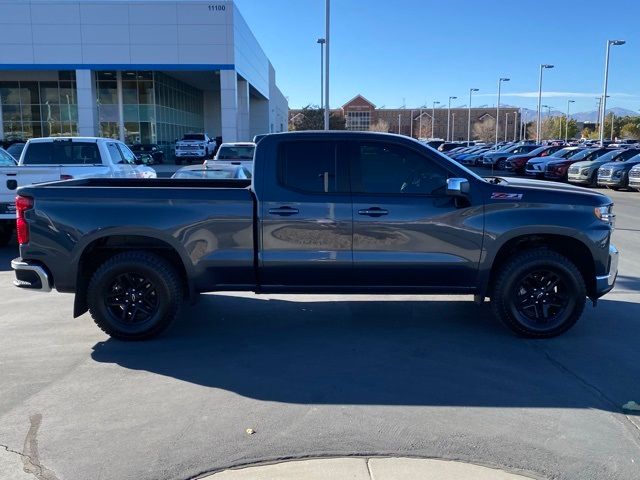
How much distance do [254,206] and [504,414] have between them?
2.95 m

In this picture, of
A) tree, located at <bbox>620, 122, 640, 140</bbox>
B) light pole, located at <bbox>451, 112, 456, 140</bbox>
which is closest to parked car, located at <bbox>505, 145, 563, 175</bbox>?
tree, located at <bbox>620, 122, 640, 140</bbox>

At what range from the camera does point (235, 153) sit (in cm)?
1748

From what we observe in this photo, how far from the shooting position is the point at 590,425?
423 cm

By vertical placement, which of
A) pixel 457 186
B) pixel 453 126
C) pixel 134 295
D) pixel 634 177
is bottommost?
pixel 134 295

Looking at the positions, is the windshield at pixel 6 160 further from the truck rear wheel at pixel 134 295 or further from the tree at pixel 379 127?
the tree at pixel 379 127

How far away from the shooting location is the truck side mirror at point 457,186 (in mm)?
5691

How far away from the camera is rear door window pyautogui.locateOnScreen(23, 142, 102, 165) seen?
12.1 m

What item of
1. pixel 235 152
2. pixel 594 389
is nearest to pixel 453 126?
pixel 235 152

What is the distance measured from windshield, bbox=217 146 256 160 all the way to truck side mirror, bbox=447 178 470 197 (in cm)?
1196

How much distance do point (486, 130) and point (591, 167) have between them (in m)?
98.0

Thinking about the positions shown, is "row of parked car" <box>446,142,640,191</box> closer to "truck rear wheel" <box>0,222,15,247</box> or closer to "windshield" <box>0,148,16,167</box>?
"windshield" <box>0,148,16,167</box>

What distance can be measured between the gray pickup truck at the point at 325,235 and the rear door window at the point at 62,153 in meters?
6.43

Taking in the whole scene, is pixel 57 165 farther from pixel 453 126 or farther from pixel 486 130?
pixel 453 126

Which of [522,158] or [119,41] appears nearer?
[522,158]
